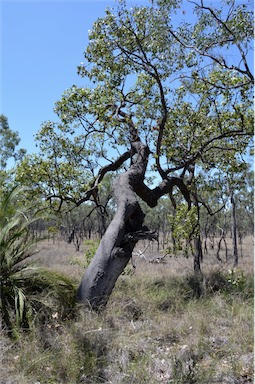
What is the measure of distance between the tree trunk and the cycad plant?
0.34 metres

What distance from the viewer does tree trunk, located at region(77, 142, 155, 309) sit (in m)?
6.07

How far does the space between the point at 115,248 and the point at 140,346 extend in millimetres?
2056

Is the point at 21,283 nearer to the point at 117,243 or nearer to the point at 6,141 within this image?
the point at 117,243

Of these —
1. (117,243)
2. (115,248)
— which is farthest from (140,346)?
(117,243)

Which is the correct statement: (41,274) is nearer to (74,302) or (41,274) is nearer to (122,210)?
(74,302)

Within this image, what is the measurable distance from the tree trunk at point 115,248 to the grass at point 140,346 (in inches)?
12.9

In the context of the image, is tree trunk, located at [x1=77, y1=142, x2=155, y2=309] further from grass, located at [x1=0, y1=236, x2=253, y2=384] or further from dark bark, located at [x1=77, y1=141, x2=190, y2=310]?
grass, located at [x1=0, y1=236, x2=253, y2=384]

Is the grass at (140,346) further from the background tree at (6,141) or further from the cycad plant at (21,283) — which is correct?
the background tree at (6,141)

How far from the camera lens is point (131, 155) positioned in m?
9.10

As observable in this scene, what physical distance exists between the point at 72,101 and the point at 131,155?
198cm

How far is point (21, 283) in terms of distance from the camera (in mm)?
5398

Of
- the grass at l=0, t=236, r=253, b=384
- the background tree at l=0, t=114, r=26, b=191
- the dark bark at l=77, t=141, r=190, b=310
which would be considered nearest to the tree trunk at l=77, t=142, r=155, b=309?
the dark bark at l=77, t=141, r=190, b=310

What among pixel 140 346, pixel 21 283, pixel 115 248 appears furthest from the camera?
pixel 115 248

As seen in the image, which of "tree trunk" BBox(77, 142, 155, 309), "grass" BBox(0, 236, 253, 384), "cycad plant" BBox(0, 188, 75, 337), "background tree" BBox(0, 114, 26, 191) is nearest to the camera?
"grass" BBox(0, 236, 253, 384)
